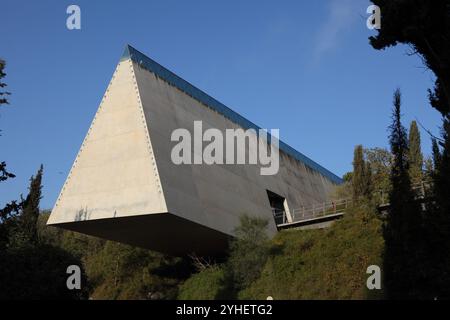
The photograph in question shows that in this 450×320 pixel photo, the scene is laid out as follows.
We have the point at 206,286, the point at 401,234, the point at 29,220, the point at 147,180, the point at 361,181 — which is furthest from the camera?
the point at 29,220

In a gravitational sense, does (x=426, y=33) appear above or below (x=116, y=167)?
above

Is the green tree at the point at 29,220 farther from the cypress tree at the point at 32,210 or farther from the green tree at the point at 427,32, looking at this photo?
the green tree at the point at 427,32

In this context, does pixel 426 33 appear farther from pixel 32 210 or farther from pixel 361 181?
pixel 32 210

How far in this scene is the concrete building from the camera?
24.5m

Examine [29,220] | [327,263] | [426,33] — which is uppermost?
[426,33]

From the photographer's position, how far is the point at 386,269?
48.4ft

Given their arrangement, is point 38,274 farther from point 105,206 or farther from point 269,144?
point 269,144

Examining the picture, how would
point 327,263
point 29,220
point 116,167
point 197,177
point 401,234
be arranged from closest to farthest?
point 401,234, point 116,167, point 327,263, point 197,177, point 29,220

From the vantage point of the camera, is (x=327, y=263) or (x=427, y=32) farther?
(x=327, y=263)

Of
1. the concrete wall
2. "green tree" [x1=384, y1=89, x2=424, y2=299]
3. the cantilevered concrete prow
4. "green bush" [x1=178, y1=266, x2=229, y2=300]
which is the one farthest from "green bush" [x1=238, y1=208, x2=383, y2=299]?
"green tree" [x1=384, y1=89, x2=424, y2=299]

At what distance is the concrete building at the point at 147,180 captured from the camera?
24531 mm

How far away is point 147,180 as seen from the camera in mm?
24438

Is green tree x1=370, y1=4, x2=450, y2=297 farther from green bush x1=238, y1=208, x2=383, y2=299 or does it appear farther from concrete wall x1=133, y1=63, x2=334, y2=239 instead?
concrete wall x1=133, y1=63, x2=334, y2=239

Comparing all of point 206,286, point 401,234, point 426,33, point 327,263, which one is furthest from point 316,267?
point 426,33
